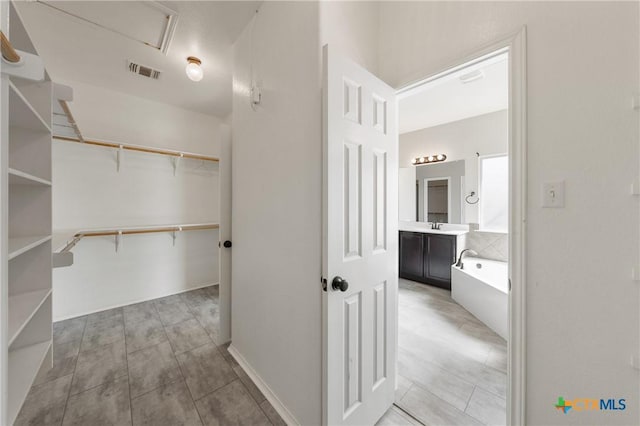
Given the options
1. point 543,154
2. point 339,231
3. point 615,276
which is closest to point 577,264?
point 615,276

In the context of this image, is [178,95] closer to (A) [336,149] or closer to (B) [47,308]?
(B) [47,308]

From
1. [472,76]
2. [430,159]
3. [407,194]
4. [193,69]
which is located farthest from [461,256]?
[193,69]

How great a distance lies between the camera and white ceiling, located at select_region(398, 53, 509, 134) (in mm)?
2553

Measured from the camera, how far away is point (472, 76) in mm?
2387

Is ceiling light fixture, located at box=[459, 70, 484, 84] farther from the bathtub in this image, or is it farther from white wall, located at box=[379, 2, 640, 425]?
the bathtub

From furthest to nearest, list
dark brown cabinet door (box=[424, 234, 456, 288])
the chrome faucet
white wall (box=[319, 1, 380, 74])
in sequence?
dark brown cabinet door (box=[424, 234, 456, 288]), the chrome faucet, white wall (box=[319, 1, 380, 74])

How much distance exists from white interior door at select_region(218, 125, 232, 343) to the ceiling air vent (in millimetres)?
1149

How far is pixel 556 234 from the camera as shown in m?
0.98

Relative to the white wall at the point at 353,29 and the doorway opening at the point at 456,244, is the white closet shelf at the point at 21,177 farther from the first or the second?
the doorway opening at the point at 456,244

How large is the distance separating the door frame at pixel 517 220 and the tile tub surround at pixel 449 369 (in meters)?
0.49

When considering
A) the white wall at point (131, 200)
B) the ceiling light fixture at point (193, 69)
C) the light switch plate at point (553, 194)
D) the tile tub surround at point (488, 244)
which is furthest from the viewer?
the tile tub surround at point (488, 244)

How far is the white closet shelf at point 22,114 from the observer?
759mm

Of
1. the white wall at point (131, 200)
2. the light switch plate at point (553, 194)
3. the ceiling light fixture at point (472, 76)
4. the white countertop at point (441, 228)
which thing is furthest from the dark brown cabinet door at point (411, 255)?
the white wall at point (131, 200)

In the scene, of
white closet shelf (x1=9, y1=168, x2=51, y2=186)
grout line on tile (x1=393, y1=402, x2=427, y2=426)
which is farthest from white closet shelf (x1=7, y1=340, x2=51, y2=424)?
grout line on tile (x1=393, y1=402, x2=427, y2=426)
